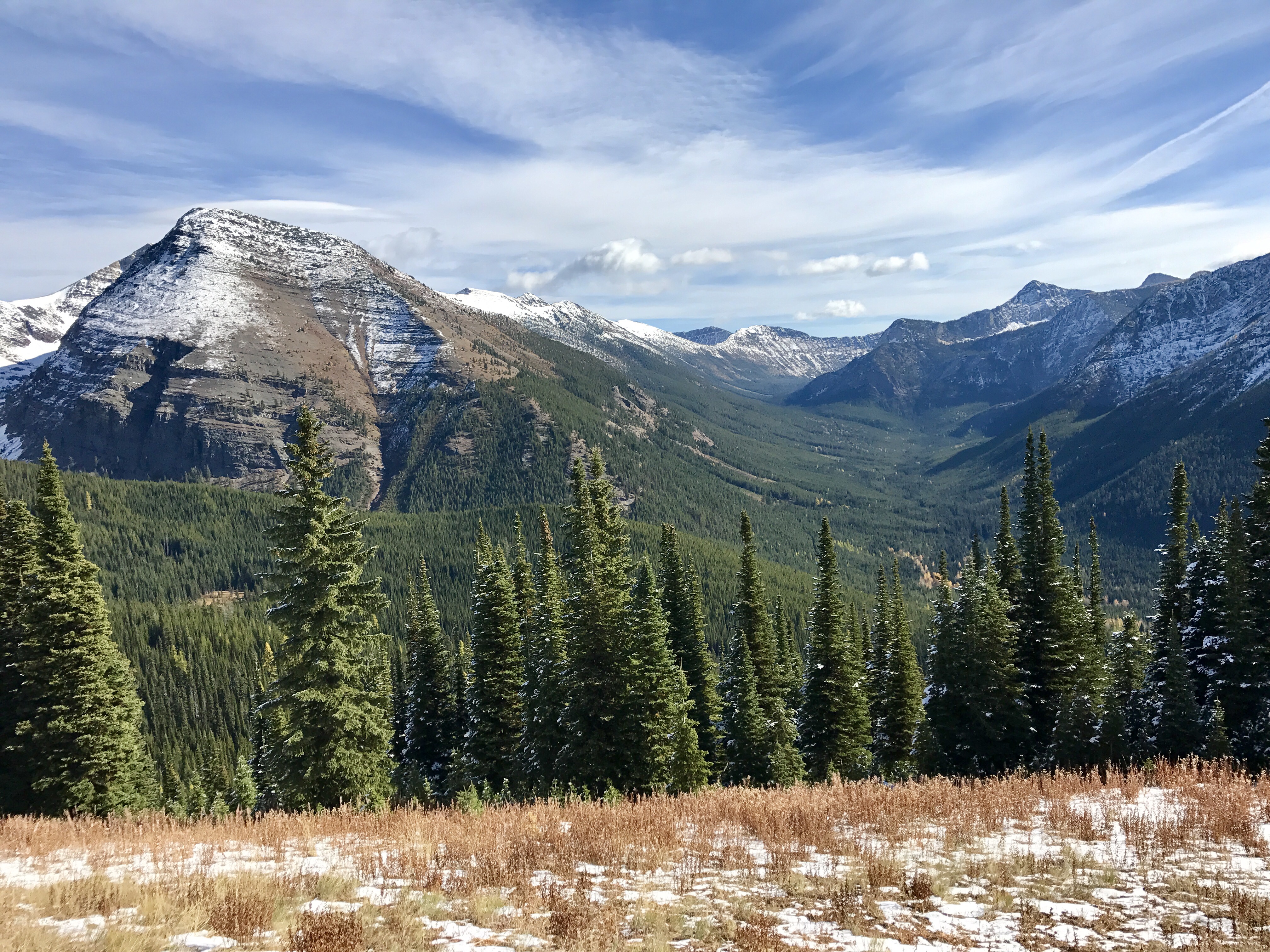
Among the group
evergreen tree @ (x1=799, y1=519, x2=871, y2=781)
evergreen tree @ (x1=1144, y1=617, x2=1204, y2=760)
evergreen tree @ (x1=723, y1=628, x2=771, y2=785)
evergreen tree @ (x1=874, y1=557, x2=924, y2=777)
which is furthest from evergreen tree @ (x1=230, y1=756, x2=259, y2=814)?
evergreen tree @ (x1=1144, y1=617, x2=1204, y2=760)

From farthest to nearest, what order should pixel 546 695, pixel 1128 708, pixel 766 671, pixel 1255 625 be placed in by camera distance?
pixel 766 671, pixel 546 695, pixel 1255 625, pixel 1128 708

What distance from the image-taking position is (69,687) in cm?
2616

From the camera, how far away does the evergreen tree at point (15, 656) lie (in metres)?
25.7

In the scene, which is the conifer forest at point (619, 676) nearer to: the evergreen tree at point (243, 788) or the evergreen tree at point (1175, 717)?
the evergreen tree at point (1175, 717)

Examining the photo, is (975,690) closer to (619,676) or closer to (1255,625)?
(1255,625)

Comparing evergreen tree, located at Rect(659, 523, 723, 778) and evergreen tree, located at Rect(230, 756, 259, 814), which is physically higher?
evergreen tree, located at Rect(659, 523, 723, 778)

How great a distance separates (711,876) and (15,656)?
30612 mm

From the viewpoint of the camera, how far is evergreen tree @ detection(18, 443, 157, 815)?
25.7 meters

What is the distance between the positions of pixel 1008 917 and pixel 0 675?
114ft

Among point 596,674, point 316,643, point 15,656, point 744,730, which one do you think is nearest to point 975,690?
Result: point 744,730

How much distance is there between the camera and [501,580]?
4128 cm

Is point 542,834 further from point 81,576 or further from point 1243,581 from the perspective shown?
point 1243,581

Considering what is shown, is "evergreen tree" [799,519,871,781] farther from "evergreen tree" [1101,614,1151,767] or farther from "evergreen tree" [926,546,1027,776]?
"evergreen tree" [1101,614,1151,767]

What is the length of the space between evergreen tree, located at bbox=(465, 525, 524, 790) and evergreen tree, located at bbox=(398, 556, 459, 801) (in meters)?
8.97
